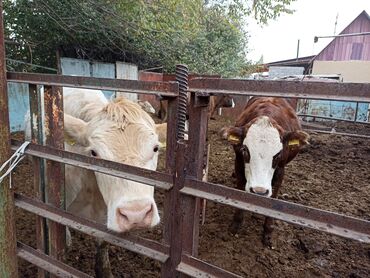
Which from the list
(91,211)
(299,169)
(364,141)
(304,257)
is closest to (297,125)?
(299,169)

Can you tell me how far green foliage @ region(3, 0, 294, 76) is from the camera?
6.56 meters

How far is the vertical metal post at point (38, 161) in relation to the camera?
5.68ft

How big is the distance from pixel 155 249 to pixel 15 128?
264 inches

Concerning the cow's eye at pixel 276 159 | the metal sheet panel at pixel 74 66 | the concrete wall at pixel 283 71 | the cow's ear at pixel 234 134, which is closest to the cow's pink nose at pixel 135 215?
the cow's ear at pixel 234 134

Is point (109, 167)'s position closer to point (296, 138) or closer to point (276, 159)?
point (276, 159)

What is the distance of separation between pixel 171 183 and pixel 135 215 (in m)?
0.33

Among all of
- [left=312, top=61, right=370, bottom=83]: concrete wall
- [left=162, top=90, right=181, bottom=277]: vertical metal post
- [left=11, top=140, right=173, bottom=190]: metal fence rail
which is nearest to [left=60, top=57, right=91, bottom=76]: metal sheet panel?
[left=11, top=140, right=173, bottom=190]: metal fence rail

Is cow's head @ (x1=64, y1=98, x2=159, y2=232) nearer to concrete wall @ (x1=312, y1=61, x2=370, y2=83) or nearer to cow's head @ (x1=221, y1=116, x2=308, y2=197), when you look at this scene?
cow's head @ (x1=221, y1=116, x2=308, y2=197)

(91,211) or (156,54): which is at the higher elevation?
(156,54)

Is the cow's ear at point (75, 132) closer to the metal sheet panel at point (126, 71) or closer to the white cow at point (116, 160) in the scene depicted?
the white cow at point (116, 160)

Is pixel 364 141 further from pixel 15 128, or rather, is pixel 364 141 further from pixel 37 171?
pixel 15 128

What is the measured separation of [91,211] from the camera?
8.07ft

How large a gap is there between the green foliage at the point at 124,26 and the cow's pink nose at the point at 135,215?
5257mm

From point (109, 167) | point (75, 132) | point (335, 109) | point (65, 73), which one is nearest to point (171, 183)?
point (109, 167)
